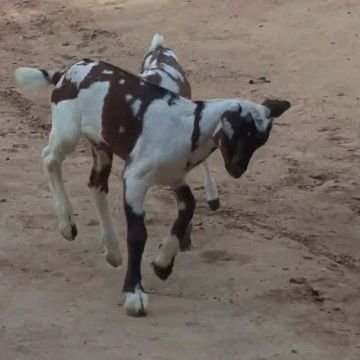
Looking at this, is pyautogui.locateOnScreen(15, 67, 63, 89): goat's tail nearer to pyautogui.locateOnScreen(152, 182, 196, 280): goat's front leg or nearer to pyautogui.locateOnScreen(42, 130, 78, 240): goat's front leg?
pyautogui.locateOnScreen(42, 130, 78, 240): goat's front leg

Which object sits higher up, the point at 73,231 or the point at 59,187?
the point at 59,187

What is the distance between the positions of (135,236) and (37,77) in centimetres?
117

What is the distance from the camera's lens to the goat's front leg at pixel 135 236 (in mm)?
5305

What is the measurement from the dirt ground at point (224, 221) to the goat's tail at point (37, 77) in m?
0.88

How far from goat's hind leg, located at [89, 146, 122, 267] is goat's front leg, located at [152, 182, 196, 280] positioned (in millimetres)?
304

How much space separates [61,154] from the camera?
5.84 metres

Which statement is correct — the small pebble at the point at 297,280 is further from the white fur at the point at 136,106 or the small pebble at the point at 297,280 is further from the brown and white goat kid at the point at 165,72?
the white fur at the point at 136,106

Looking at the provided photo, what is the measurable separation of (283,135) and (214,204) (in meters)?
1.61

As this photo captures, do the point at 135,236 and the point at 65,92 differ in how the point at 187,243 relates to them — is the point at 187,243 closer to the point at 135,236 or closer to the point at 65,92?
the point at 135,236

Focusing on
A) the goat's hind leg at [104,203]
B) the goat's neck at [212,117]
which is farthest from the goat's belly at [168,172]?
the goat's hind leg at [104,203]

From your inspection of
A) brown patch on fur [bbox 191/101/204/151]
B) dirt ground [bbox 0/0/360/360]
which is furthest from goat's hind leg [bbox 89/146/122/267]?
brown patch on fur [bbox 191/101/204/151]

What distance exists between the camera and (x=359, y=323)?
5.33m

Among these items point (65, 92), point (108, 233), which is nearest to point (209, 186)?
point (108, 233)

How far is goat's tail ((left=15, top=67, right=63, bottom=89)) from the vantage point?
19.7ft
